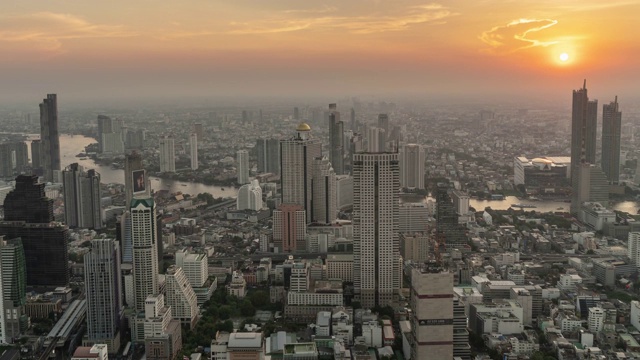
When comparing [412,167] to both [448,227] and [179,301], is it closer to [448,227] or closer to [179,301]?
[448,227]

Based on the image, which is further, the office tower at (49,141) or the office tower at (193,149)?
the office tower at (193,149)

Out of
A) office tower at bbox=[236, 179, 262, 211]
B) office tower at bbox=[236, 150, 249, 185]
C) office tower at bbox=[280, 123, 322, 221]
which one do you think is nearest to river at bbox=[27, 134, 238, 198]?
office tower at bbox=[236, 150, 249, 185]

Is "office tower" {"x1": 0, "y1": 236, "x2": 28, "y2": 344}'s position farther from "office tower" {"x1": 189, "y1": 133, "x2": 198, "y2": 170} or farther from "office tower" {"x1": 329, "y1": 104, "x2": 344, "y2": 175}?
"office tower" {"x1": 189, "y1": 133, "x2": 198, "y2": 170}

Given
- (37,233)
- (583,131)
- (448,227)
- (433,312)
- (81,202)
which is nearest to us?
(433,312)

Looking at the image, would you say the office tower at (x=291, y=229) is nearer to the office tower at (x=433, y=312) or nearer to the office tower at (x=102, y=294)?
the office tower at (x=102, y=294)

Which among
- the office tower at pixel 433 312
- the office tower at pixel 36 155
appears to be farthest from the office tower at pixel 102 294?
the office tower at pixel 36 155

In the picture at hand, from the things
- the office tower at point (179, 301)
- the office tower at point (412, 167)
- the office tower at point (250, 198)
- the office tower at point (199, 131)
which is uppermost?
the office tower at point (199, 131)

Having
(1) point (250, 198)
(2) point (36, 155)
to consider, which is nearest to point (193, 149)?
(2) point (36, 155)
